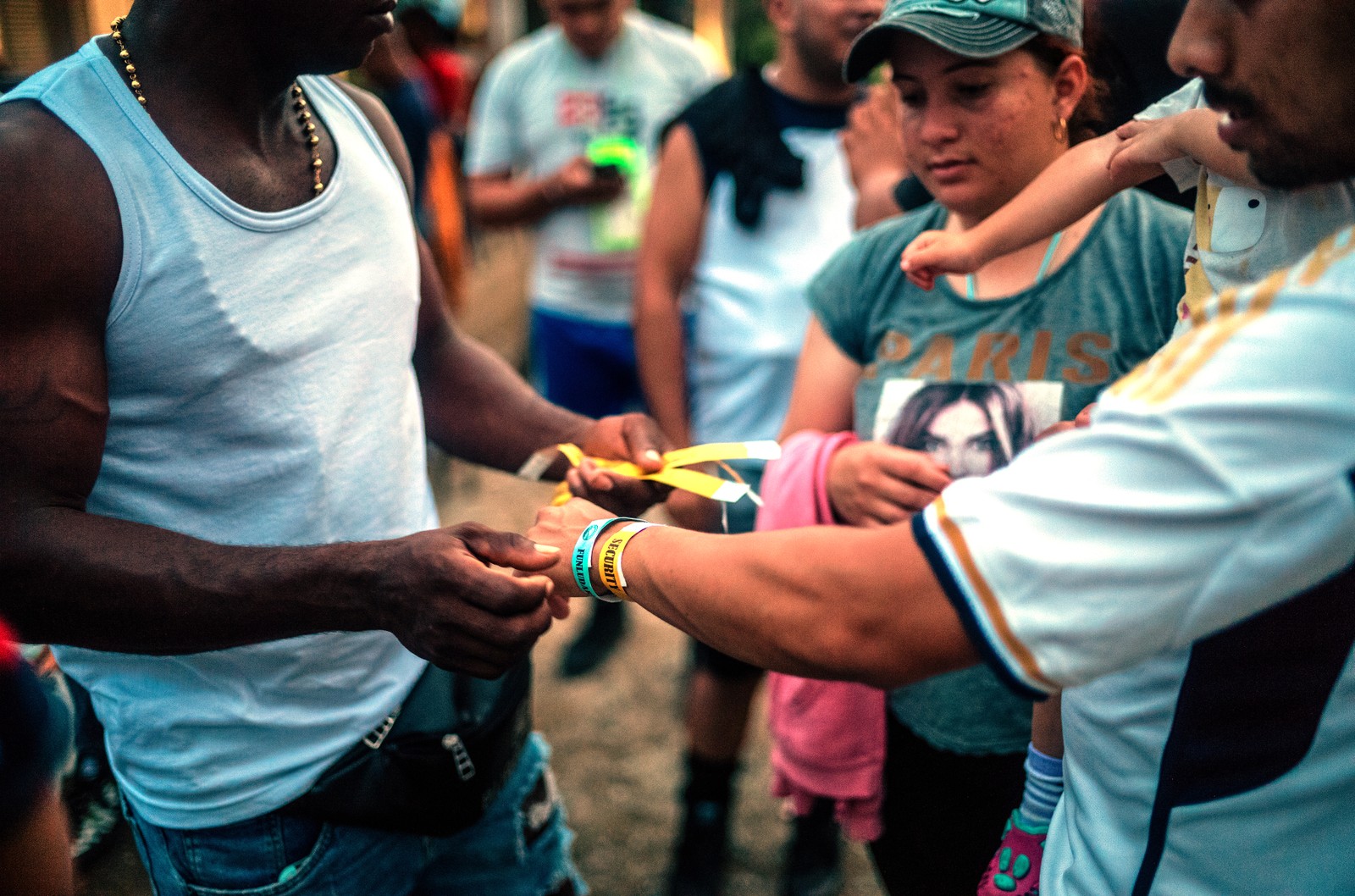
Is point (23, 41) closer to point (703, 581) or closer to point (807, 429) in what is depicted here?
point (807, 429)

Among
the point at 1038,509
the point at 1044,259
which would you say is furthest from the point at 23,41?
the point at 1038,509

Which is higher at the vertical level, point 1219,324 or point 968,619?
point 1219,324

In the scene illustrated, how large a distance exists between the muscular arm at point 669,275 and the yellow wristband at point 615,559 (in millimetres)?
1974

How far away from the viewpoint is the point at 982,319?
1.85 metres

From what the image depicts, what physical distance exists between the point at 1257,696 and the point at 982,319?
89cm

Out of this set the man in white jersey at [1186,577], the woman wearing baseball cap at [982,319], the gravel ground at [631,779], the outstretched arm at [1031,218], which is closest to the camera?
the man in white jersey at [1186,577]

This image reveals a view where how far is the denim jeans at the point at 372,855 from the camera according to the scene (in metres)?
1.59

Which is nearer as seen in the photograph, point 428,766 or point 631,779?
point 428,766

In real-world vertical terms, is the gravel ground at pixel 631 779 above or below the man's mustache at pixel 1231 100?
below

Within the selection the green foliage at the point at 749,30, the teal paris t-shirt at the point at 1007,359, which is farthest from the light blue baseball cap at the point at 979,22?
the green foliage at the point at 749,30

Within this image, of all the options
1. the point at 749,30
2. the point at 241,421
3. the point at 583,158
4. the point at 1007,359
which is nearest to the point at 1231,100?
the point at 1007,359

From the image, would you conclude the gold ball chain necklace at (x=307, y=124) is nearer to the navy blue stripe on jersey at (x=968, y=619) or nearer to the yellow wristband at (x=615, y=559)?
the yellow wristband at (x=615, y=559)

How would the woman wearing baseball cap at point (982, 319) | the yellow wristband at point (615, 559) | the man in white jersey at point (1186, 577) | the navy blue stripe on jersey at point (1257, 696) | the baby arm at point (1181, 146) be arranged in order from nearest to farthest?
the man in white jersey at point (1186, 577) < the navy blue stripe on jersey at point (1257, 696) < the baby arm at point (1181, 146) < the yellow wristband at point (615, 559) < the woman wearing baseball cap at point (982, 319)

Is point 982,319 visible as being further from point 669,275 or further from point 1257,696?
point 669,275
